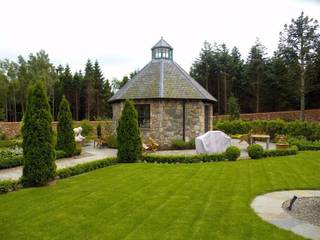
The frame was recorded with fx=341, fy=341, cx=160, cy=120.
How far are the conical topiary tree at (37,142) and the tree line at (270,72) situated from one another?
3111cm

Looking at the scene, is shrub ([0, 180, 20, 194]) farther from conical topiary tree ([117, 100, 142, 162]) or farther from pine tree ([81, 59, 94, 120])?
pine tree ([81, 59, 94, 120])

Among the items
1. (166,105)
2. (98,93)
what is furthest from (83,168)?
(98,93)

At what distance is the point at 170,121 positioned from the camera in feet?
69.8

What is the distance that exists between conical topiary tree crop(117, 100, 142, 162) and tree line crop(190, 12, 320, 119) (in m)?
25.5

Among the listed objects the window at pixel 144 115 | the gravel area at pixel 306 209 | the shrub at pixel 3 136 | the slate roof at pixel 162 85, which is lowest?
the gravel area at pixel 306 209

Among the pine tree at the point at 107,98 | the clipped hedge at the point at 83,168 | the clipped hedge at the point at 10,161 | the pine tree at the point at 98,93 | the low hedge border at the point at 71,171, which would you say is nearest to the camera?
the low hedge border at the point at 71,171

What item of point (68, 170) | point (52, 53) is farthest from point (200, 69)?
point (68, 170)

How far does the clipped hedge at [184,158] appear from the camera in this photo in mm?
15242

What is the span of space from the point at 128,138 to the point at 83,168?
332 cm

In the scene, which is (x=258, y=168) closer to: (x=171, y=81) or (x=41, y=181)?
(x=41, y=181)

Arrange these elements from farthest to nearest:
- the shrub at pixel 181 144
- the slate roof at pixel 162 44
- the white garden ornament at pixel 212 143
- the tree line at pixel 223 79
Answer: the tree line at pixel 223 79 < the slate roof at pixel 162 44 < the shrub at pixel 181 144 < the white garden ornament at pixel 212 143

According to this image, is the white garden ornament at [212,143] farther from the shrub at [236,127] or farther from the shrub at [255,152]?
the shrub at [236,127]

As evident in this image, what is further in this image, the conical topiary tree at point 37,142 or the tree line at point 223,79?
the tree line at point 223,79

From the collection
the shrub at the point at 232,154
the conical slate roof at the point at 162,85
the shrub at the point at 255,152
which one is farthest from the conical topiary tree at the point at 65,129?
the shrub at the point at 255,152
